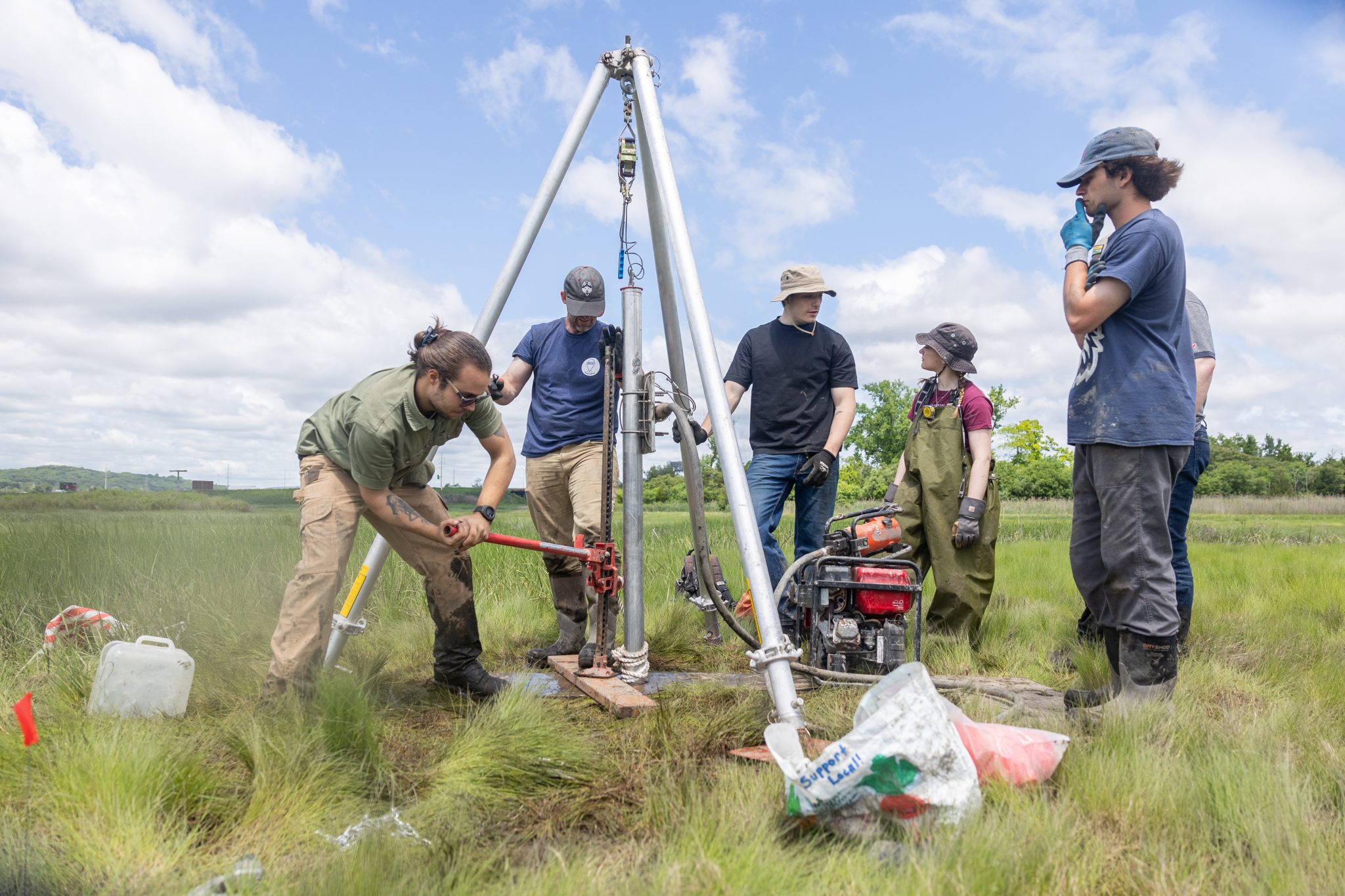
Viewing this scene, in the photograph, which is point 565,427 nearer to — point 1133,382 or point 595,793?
point 595,793

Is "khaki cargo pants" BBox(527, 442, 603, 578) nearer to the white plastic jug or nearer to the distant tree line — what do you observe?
the white plastic jug

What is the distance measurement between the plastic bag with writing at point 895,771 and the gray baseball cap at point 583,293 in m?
3.14

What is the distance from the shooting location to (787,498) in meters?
5.17

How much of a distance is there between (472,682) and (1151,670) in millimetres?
2885

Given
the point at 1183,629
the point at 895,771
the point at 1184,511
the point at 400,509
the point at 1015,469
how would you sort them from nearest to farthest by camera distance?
the point at 895,771, the point at 400,509, the point at 1184,511, the point at 1183,629, the point at 1015,469

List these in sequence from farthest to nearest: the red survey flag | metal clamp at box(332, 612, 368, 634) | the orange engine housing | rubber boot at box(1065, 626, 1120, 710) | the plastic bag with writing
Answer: the orange engine housing → metal clamp at box(332, 612, 368, 634) → rubber boot at box(1065, 626, 1120, 710) → the red survey flag → the plastic bag with writing

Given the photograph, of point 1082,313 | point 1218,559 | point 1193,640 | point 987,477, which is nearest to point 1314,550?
point 1218,559

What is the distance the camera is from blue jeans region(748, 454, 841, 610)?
204 inches

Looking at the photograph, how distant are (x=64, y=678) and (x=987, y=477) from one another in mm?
4779

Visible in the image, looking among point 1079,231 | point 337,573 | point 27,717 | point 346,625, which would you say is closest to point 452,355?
point 337,573

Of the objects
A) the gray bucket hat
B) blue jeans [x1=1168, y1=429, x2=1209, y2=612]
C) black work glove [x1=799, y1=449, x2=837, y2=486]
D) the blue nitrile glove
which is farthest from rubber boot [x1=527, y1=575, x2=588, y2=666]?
blue jeans [x1=1168, y1=429, x2=1209, y2=612]

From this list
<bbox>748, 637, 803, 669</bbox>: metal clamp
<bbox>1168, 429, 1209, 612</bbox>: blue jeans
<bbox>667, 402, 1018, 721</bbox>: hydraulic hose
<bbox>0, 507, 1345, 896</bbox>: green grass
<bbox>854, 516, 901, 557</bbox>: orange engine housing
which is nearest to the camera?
<bbox>0, 507, 1345, 896</bbox>: green grass

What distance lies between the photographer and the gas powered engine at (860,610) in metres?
4.13

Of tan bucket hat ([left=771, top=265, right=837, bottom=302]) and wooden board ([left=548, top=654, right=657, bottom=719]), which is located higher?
tan bucket hat ([left=771, top=265, right=837, bottom=302])
